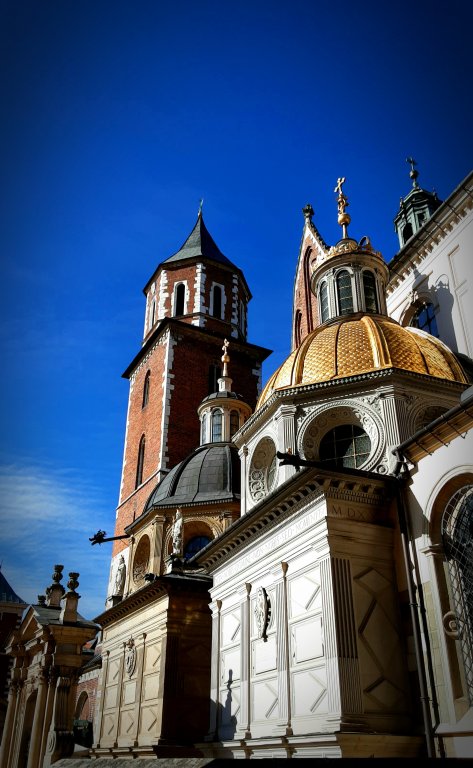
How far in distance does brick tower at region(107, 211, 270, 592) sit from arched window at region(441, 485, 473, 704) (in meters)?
17.4

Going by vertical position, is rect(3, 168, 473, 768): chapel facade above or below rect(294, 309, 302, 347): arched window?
below

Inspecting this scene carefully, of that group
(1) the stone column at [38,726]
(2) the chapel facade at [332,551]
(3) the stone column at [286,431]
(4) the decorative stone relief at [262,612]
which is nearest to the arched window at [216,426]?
(2) the chapel facade at [332,551]

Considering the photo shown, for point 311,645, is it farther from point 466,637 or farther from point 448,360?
point 448,360

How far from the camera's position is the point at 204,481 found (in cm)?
2164

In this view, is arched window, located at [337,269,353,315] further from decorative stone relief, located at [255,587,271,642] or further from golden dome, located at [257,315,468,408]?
decorative stone relief, located at [255,587,271,642]

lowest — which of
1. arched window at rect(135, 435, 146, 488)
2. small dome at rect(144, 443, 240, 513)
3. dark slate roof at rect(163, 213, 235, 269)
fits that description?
small dome at rect(144, 443, 240, 513)

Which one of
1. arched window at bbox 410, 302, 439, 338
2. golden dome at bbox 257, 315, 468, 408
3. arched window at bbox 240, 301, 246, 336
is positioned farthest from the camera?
arched window at bbox 240, 301, 246, 336

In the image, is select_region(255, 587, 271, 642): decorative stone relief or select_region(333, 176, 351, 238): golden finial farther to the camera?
select_region(333, 176, 351, 238): golden finial

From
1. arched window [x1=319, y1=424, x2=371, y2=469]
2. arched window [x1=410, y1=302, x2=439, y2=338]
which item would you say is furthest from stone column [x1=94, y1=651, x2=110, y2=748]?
arched window [x1=410, y1=302, x2=439, y2=338]

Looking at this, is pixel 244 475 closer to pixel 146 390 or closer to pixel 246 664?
pixel 246 664

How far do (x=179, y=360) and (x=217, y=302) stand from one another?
4925 millimetres

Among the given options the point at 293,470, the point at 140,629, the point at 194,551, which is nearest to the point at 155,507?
the point at 194,551

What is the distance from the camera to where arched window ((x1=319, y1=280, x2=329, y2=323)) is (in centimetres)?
1959

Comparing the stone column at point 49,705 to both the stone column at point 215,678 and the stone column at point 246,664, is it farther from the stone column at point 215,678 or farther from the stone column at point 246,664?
the stone column at point 246,664
